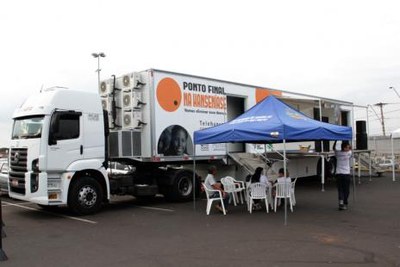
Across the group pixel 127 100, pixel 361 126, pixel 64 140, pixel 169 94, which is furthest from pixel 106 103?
pixel 361 126

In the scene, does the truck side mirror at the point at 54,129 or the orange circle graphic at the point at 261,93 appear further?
the orange circle graphic at the point at 261,93

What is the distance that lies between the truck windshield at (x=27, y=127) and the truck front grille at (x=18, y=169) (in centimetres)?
38

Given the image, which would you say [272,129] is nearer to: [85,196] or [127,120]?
[127,120]

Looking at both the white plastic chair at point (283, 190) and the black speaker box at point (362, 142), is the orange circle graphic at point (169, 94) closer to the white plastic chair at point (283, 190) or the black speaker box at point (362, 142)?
the white plastic chair at point (283, 190)

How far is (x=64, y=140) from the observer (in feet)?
36.7

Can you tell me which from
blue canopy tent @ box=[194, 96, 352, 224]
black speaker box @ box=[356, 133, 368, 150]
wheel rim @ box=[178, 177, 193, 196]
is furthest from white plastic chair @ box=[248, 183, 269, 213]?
black speaker box @ box=[356, 133, 368, 150]

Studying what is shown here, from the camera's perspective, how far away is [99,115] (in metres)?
12.0

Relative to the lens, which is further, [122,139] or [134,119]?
[134,119]

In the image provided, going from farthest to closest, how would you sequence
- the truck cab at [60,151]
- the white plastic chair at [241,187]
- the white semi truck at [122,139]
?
the white plastic chair at [241,187] < the white semi truck at [122,139] < the truck cab at [60,151]

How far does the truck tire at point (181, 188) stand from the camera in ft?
45.3

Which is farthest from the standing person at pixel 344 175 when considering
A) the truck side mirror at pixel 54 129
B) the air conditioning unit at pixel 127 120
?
the truck side mirror at pixel 54 129

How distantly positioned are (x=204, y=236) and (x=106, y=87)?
689 cm

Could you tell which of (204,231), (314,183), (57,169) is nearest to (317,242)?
(204,231)

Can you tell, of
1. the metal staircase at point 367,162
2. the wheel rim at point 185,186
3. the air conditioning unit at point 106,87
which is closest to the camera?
the air conditioning unit at point 106,87
